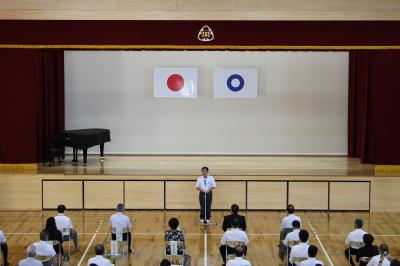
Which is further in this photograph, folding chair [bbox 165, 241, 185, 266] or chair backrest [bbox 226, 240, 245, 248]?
chair backrest [bbox 226, 240, 245, 248]

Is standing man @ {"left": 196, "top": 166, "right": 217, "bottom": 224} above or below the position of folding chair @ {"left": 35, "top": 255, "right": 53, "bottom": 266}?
above

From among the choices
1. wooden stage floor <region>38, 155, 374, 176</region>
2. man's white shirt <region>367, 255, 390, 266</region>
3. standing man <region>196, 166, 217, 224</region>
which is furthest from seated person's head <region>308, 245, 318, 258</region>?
wooden stage floor <region>38, 155, 374, 176</region>

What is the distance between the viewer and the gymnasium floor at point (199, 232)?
15727 millimetres

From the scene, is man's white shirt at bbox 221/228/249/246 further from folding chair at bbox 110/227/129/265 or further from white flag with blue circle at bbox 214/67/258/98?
white flag with blue circle at bbox 214/67/258/98

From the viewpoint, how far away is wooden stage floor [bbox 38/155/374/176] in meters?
20.6

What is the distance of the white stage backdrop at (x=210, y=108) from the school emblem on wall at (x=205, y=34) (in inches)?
220

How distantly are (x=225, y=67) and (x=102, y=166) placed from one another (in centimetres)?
566

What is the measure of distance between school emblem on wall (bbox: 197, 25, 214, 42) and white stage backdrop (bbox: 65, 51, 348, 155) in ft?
18.4

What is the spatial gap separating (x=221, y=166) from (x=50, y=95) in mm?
6233

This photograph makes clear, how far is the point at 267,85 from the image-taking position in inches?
976

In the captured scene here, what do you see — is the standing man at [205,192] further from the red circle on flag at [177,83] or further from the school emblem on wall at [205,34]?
the red circle on flag at [177,83]

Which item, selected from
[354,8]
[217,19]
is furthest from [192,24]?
[354,8]

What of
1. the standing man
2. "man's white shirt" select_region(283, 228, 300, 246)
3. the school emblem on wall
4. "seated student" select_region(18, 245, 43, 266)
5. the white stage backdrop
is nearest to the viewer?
"seated student" select_region(18, 245, 43, 266)

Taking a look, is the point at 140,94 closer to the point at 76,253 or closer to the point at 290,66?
the point at 290,66
